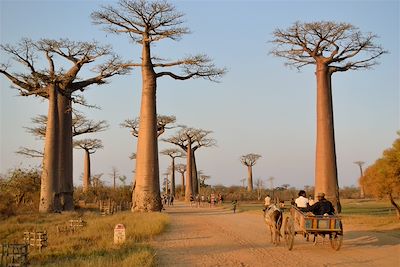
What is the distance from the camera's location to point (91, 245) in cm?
1112

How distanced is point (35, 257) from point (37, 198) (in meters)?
16.2

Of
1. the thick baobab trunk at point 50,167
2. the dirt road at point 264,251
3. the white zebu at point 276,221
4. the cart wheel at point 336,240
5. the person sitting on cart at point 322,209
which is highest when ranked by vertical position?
the thick baobab trunk at point 50,167

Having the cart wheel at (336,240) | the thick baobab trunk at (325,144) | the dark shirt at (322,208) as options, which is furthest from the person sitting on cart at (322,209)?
the thick baobab trunk at (325,144)

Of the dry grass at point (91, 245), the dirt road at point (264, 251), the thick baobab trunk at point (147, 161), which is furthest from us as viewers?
the thick baobab trunk at point (147, 161)

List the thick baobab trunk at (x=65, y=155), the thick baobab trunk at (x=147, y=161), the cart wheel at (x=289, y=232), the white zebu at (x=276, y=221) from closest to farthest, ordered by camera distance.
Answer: the cart wheel at (x=289, y=232)
the white zebu at (x=276, y=221)
the thick baobab trunk at (x=147, y=161)
the thick baobab trunk at (x=65, y=155)

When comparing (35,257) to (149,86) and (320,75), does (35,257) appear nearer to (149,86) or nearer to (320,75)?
(149,86)

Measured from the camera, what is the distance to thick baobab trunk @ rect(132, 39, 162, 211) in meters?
20.5

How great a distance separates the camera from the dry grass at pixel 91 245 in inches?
317

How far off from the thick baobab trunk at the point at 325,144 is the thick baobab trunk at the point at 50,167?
1085 centimetres

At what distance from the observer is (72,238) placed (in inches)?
497

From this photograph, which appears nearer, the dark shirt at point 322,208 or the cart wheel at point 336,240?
the cart wheel at point 336,240

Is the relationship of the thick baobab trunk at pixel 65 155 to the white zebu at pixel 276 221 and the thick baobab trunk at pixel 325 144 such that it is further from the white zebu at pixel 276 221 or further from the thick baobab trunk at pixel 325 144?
the white zebu at pixel 276 221

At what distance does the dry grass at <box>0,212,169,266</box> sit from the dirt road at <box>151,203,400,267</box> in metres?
0.50

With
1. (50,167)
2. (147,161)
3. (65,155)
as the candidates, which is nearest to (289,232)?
(147,161)
